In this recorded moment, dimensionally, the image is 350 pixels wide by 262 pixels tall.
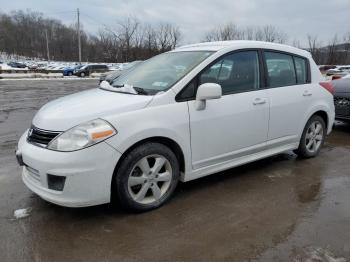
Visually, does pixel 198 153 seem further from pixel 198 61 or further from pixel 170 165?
pixel 198 61

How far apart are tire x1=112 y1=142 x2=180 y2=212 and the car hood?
0.42m

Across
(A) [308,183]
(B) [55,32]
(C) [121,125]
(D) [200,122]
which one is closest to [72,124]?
(C) [121,125]

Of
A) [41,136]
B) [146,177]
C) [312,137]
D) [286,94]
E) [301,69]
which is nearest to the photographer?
[41,136]

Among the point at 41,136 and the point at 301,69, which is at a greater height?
the point at 301,69

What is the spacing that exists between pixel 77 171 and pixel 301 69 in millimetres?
3475

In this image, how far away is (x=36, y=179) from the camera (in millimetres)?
3219

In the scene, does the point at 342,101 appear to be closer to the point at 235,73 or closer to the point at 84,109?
the point at 235,73

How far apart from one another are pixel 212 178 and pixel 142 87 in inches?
58.2

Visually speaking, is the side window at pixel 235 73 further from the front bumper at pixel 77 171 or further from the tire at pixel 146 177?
the front bumper at pixel 77 171

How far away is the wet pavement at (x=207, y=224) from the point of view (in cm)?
281

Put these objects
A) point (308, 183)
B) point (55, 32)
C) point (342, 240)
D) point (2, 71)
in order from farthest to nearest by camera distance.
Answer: point (55, 32) → point (2, 71) → point (308, 183) → point (342, 240)

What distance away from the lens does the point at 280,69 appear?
181 inches

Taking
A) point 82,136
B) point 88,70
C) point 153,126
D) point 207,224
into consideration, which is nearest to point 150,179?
point 153,126

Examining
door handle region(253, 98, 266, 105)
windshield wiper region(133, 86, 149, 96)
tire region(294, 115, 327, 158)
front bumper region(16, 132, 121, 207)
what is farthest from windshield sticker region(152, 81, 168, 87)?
tire region(294, 115, 327, 158)
